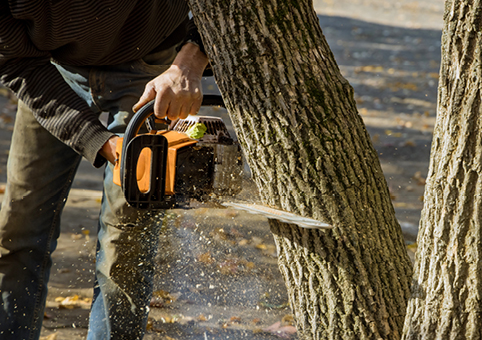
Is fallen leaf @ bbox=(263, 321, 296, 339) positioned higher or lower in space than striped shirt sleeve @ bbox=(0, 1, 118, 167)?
lower

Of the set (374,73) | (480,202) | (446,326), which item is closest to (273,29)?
(480,202)

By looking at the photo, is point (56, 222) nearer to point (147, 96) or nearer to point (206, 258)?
point (147, 96)

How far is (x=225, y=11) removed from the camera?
4.82ft

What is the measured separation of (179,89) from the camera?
6.58 ft

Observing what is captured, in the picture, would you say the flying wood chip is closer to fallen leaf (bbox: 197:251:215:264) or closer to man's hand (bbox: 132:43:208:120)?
man's hand (bbox: 132:43:208:120)

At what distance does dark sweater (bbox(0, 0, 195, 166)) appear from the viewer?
2035 millimetres

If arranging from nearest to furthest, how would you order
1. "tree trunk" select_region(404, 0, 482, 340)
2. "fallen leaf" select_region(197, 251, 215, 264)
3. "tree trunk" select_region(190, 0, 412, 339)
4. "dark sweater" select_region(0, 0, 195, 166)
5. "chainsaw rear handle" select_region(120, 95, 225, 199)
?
"tree trunk" select_region(404, 0, 482, 340) → "tree trunk" select_region(190, 0, 412, 339) → "chainsaw rear handle" select_region(120, 95, 225, 199) → "dark sweater" select_region(0, 0, 195, 166) → "fallen leaf" select_region(197, 251, 215, 264)

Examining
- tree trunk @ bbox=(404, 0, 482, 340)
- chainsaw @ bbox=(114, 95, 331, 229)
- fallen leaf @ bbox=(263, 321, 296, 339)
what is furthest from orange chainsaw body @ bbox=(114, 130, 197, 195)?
fallen leaf @ bbox=(263, 321, 296, 339)

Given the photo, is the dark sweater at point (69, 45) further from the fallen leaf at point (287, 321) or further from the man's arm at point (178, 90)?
the fallen leaf at point (287, 321)

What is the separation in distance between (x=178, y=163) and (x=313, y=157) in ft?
2.33

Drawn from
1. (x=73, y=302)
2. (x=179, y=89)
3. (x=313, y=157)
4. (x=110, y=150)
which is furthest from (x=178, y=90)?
(x=73, y=302)

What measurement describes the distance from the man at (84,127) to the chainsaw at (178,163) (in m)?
0.11

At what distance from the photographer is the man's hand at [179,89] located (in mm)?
1977

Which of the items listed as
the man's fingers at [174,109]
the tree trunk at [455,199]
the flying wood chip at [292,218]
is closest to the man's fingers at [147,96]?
the man's fingers at [174,109]
